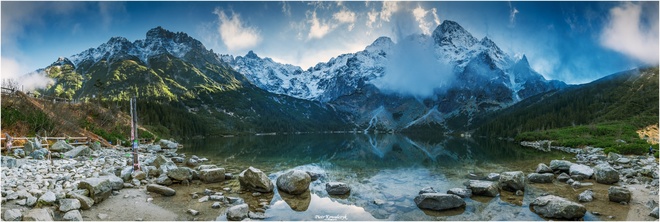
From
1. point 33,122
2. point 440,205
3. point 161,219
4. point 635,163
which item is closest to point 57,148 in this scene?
point 33,122

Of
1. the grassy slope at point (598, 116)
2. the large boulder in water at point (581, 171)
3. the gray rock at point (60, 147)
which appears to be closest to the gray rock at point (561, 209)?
the large boulder in water at point (581, 171)

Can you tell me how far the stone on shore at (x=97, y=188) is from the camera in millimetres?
15297

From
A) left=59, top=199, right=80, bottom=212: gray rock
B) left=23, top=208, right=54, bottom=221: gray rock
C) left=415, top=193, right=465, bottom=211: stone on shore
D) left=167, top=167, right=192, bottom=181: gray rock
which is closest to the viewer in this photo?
left=23, top=208, right=54, bottom=221: gray rock

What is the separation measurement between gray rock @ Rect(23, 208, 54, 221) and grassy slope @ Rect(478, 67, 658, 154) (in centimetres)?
7458

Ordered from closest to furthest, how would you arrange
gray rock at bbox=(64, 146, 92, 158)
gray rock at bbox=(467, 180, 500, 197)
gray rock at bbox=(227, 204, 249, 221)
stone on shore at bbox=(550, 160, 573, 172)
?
gray rock at bbox=(227, 204, 249, 221) < gray rock at bbox=(467, 180, 500, 197) < stone on shore at bbox=(550, 160, 573, 172) < gray rock at bbox=(64, 146, 92, 158)

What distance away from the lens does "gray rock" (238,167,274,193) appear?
63.4 feet

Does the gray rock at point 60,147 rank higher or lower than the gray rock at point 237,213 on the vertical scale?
higher

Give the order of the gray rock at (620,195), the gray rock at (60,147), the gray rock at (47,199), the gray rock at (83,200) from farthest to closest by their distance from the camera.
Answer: the gray rock at (60,147), the gray rock at (620,195), the gray rock at (83,200), the gray rock at (47,199)

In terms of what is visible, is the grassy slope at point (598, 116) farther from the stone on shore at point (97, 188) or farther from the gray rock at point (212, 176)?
the stone on shore at point (97, 188)

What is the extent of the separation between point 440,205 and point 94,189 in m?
16.5

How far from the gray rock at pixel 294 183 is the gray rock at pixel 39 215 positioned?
10.7 m

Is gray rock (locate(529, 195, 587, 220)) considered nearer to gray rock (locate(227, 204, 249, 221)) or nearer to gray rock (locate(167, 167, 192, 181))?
gray rock (locate(227, 204, 249, 221))

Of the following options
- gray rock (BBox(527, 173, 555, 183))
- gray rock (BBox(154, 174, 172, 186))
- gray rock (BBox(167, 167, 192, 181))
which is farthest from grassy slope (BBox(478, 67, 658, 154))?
gray rock (BBox(154, 174, 172, 186))

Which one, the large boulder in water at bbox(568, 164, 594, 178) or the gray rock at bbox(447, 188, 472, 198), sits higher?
the large boulder in water at bbox(568, 164, 594, 178)
